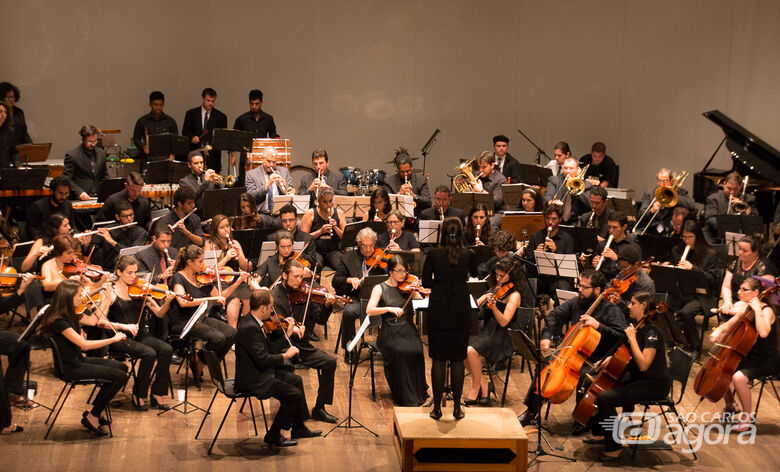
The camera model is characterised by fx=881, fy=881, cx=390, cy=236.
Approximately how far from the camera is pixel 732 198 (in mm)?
10211

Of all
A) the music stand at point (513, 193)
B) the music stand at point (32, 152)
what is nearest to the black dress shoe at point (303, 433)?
the music stand at point (513, 193)

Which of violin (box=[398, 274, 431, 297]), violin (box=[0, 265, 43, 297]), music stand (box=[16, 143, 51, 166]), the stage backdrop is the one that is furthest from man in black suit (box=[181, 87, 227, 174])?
violin (box=[398, 274, 431, 297])

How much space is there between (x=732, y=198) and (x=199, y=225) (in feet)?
19.8

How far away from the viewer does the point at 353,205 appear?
956 centimetres

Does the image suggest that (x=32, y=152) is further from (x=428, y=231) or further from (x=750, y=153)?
(x=750, y=153)

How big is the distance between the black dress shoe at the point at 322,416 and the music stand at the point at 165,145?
18.9 ft

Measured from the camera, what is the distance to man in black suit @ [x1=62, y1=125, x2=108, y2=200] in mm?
10406

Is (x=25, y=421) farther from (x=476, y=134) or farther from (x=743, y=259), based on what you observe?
(x=476, y=134)

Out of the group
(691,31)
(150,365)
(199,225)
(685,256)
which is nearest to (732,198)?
(685,256)

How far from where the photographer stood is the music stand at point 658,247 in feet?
28.2

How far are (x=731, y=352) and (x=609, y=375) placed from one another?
3.23 ft

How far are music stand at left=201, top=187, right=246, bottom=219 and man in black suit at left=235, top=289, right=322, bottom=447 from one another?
2987 mm

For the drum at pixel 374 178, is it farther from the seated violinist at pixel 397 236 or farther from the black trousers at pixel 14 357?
the black trousers at pixel 14 357

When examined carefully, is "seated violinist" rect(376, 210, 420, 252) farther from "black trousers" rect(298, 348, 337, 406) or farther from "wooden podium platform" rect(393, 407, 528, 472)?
"wooden podium platform" rect(393, 407, 528, 472)
